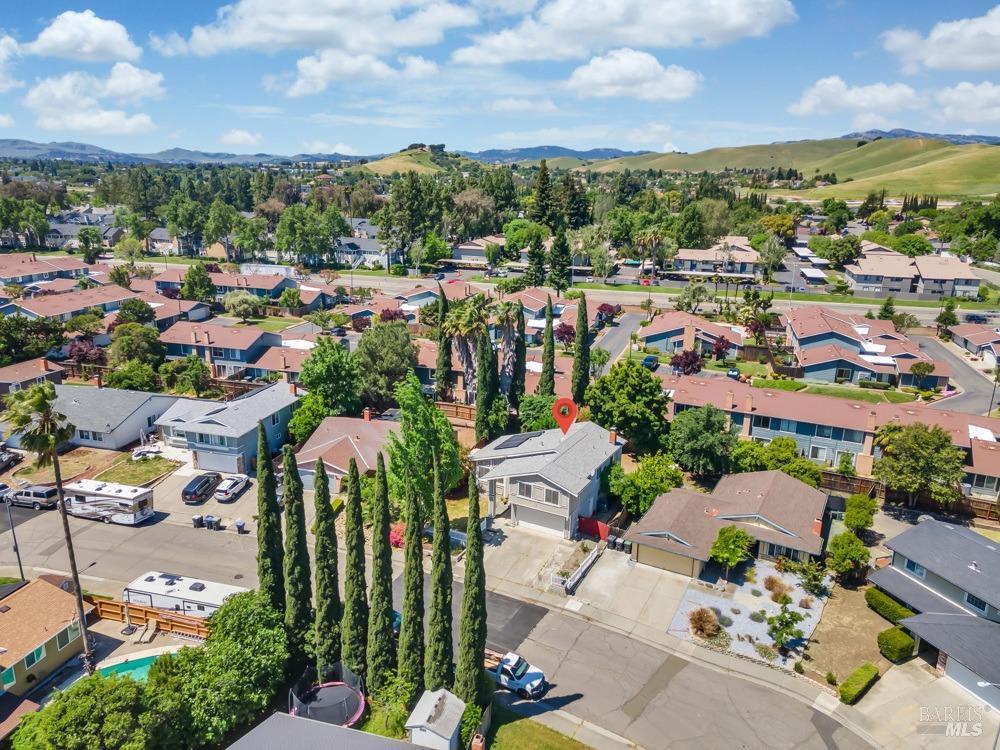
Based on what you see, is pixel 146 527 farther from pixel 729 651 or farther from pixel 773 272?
pixel 773 272

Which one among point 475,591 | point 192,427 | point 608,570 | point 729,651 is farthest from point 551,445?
point 192,427

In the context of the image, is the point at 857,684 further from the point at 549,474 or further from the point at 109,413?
the point at 109,413

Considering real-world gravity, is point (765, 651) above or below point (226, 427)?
below

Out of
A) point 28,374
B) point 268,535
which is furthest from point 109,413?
point 268,535

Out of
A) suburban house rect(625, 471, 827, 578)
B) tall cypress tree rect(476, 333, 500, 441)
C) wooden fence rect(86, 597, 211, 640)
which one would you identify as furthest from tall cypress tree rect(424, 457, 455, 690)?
tall cypress tree rect(476, 333, 500, 441)

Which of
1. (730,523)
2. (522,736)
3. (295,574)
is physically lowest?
(522,736)

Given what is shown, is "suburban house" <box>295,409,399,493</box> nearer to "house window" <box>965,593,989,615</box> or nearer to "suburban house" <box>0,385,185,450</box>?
"suburban house" <box>0,385,185,450</box>

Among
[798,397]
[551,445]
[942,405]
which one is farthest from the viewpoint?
[942,405]
